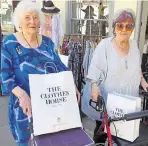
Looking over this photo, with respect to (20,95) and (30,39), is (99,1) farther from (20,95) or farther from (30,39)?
(20,95)

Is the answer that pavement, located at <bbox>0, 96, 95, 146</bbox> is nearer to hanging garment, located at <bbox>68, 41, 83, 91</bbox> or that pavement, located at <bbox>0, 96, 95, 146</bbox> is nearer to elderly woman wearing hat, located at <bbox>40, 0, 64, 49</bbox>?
hanging garment, located at <bbox>68, 41, 83, 91</bbox>

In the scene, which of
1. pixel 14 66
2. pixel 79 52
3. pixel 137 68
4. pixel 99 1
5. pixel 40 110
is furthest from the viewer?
pixel 99 1

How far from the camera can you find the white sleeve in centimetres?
161

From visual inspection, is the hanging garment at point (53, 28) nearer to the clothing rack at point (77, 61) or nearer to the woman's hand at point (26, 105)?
the clothing rack at point (77, 61)

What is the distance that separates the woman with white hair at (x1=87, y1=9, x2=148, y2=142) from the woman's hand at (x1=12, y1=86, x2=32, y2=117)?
Answer: 48 centimetres

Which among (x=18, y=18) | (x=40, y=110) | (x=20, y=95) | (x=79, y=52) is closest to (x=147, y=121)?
(x=40, y=110)

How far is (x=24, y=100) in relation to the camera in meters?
1.31

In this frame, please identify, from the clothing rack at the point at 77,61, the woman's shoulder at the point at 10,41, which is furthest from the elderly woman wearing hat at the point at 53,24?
the woman's shoulder at the point at 10,41

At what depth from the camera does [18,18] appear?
145 centimetres

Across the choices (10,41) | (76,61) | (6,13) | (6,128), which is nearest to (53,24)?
(6,13)

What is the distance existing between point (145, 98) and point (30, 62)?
0.89 meters

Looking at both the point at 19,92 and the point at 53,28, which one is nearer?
the point at 19,92

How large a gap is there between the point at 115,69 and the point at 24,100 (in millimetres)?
670

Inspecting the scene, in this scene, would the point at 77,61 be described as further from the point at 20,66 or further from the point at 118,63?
the point at 20,66
